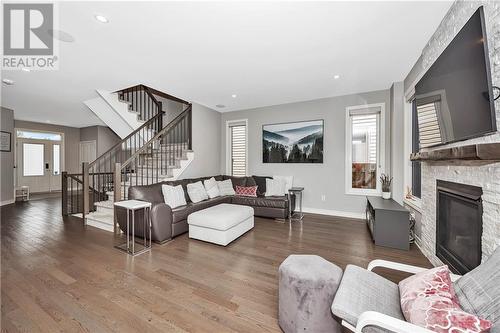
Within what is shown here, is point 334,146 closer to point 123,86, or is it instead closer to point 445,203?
point 445,203

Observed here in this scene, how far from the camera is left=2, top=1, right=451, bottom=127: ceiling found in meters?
2.01

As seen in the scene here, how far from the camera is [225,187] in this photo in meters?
5.00

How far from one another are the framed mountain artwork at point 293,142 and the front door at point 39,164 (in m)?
8.35

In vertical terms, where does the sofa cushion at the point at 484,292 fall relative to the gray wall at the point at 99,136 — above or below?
below

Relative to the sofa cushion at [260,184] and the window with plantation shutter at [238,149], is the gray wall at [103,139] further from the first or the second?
the sofa cushion at [260,184]

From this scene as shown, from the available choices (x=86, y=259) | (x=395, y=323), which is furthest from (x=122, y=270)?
(x=395, y=323)

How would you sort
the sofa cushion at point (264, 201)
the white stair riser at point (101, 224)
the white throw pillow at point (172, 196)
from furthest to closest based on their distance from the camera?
the sofa cushion at point (264, 201)
the white stair riser at point (101, 224)
the white throw pillow at point (172, 196)

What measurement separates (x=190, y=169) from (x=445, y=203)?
4523mm

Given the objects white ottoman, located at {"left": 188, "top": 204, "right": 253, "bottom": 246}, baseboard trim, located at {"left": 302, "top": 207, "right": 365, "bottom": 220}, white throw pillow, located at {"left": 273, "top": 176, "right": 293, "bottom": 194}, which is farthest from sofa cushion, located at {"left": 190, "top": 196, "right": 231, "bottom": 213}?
baseboard trim, located at {"left": 302, "top": 207, "right": 365, "bottom": 220}

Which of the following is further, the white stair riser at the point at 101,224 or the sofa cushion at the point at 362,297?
the white stair riser at the point at 101,224

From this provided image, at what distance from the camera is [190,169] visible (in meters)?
5.00

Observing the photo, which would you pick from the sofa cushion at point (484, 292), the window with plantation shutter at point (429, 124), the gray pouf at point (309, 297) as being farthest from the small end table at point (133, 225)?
the window with plantation shutter at point (429, 124)

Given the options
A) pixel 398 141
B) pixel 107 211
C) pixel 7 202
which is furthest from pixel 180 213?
pixel 7 202

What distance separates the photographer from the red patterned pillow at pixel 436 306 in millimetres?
913
